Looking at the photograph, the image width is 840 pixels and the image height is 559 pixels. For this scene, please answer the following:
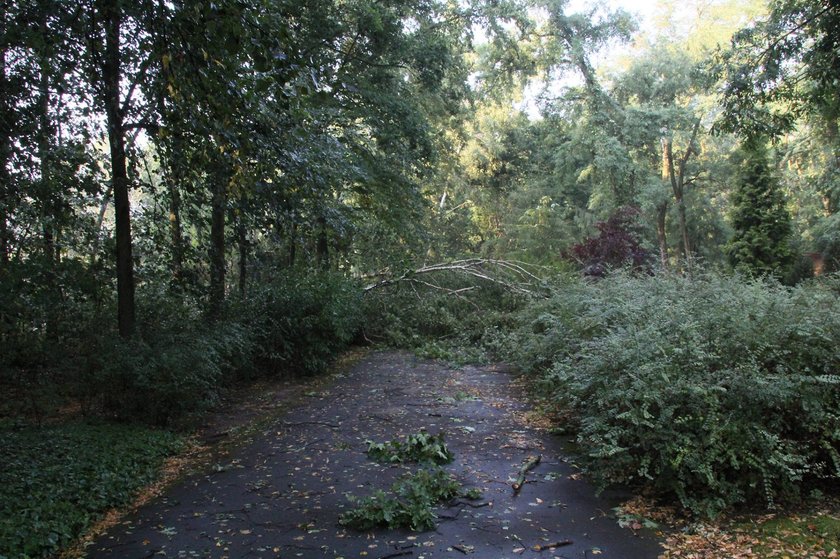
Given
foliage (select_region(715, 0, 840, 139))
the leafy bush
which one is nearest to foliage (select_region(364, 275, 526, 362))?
the leafy bush

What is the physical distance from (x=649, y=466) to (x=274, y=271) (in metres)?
7.62

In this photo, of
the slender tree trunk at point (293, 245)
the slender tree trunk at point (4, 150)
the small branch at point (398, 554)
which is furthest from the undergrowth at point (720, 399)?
the slender tree trunk at point (4, 150)

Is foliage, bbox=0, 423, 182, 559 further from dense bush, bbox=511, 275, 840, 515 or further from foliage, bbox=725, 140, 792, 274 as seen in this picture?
foliage, bbox=725, 140, 792, 274

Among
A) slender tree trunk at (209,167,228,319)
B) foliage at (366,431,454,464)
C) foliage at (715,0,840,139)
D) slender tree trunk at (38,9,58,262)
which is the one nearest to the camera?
foliage at (366,431,454,464)

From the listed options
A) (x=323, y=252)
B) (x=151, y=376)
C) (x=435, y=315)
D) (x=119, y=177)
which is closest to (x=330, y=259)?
(x=323, y=252)

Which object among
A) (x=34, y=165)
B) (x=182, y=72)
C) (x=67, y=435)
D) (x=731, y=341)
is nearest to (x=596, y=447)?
(x=731, y=341)

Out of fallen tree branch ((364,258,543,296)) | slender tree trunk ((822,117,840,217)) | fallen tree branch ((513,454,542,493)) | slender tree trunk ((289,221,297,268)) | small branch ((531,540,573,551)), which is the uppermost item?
slender tree trunk ((822,117,840,217))

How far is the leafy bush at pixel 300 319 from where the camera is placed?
31.8 feet

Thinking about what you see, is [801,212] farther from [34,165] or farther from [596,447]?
[34,165]

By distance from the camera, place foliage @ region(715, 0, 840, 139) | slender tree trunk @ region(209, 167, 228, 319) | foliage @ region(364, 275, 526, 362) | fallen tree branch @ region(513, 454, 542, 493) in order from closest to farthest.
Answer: fallen tree branch @ region(513, 454, 542, 493), slender tree trunk @ region(209, 167, 228, 319), foliage @ region(715, 0, 840, 139), foliage @ region(364, 275, 526, 362)

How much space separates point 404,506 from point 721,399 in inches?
97.3

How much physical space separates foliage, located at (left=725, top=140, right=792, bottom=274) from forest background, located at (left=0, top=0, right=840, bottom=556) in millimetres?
97

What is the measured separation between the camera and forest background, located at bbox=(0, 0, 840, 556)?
4.18 meters

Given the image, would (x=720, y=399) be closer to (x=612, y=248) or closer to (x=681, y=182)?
(x=612, y=248)
